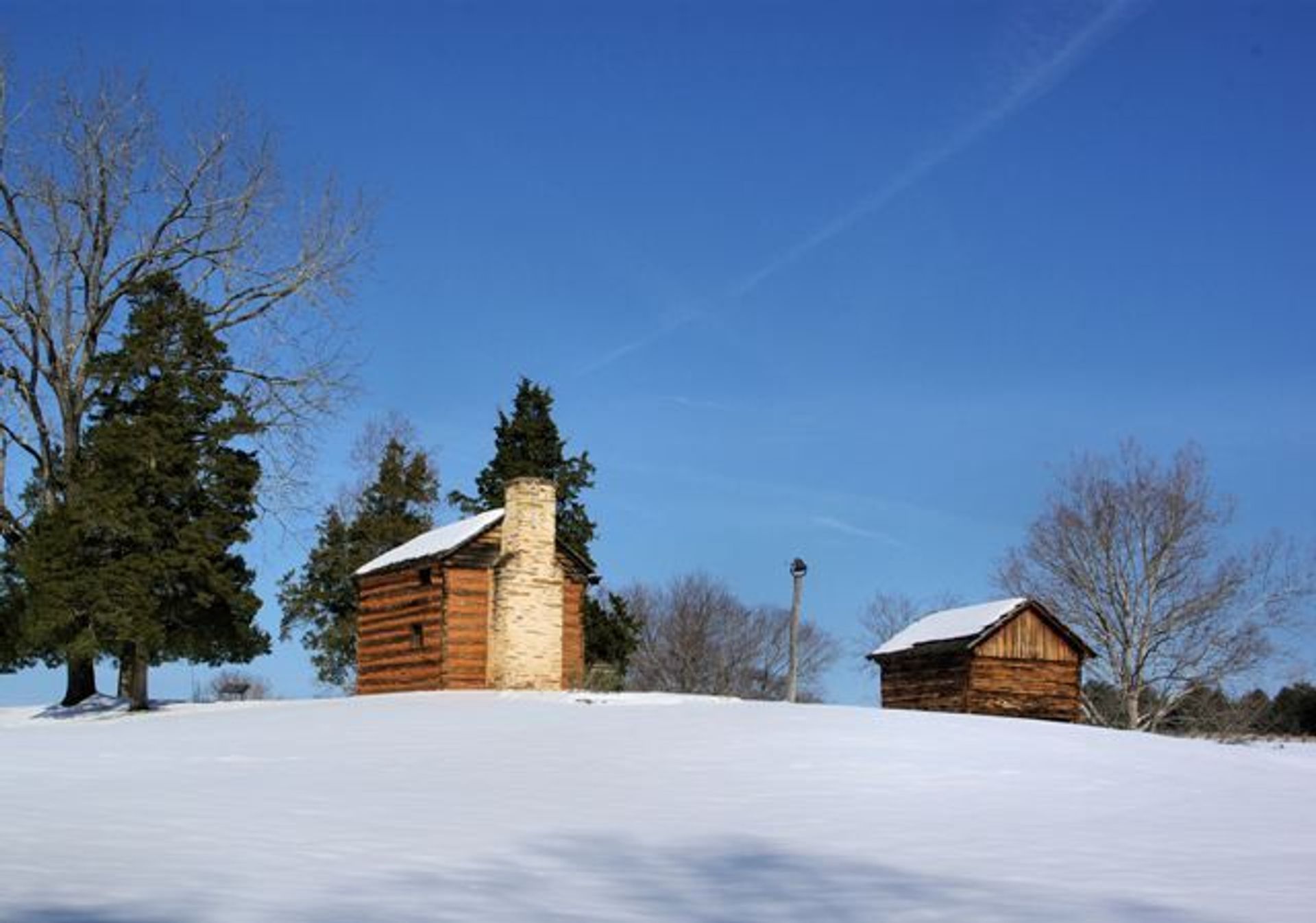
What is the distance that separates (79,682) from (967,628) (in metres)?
27.8

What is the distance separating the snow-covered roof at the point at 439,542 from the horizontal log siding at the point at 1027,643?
1582cm

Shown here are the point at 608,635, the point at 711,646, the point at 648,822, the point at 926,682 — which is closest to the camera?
the point at 648,822

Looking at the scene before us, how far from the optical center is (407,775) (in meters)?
18.4

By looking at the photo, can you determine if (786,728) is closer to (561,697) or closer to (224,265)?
(561,697)

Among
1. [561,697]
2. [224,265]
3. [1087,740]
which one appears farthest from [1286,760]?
[224,265]

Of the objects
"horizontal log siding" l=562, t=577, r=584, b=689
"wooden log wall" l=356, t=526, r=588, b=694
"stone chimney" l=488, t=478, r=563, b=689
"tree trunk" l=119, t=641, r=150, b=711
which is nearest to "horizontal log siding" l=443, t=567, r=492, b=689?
"wooden log wall" l=356, t=526, r=588, b=694

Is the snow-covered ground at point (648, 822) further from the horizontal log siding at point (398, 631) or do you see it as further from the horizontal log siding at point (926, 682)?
the horizontal log siding at point (926, 682)

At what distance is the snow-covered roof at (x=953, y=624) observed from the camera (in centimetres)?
4134

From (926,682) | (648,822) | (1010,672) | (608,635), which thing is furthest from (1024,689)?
(648,822)

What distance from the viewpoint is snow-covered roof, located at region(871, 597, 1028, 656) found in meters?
41.3

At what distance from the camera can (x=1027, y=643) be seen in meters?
41.6

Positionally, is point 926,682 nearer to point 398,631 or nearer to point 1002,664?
point 1002,664

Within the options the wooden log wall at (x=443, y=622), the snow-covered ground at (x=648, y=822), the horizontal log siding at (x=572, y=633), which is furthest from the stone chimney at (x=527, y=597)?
the snow-covered ground at (x=648, y=822)

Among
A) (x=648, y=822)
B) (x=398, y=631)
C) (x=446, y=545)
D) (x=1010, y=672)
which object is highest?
(x=446, y=545)
